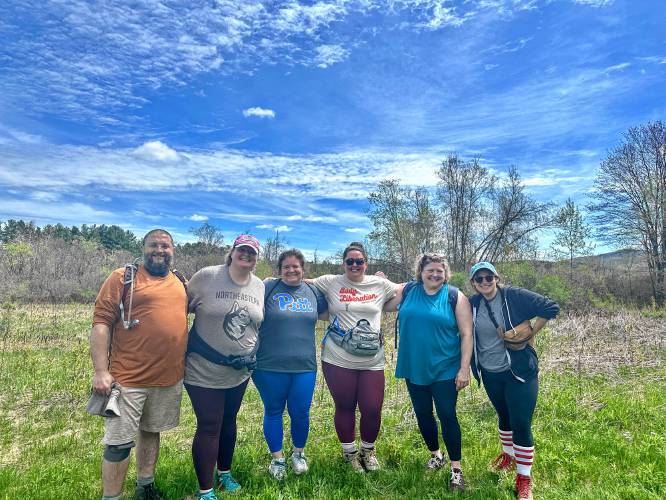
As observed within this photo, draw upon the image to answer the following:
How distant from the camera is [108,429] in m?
2.94

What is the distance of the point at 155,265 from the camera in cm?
320

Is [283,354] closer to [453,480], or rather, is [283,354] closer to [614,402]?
[453,480]

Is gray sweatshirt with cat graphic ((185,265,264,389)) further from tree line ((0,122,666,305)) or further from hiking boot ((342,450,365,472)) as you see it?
tree line ((0,122,666,305))

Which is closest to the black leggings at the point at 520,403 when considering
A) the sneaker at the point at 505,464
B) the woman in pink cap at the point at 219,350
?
the sneaker at the point at 505,464

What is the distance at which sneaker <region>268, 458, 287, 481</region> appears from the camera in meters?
3.59

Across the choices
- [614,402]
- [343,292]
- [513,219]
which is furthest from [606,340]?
[513,219]

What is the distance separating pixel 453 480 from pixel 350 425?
3.10 feet

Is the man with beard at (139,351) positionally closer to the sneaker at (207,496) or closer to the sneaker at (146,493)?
the sneaker at (146,493)

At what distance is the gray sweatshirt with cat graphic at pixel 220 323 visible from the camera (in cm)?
322

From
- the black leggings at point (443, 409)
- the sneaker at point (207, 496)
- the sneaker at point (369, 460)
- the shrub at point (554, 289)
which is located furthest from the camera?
the shrub at point (554, 289)

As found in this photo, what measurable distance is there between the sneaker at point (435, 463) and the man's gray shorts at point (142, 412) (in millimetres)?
2253

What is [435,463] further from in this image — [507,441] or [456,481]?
[507,441]

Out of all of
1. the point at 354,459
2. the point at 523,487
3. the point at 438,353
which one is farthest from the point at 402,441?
the point at 438,353

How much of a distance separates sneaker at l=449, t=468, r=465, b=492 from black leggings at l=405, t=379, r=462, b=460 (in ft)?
0.35
